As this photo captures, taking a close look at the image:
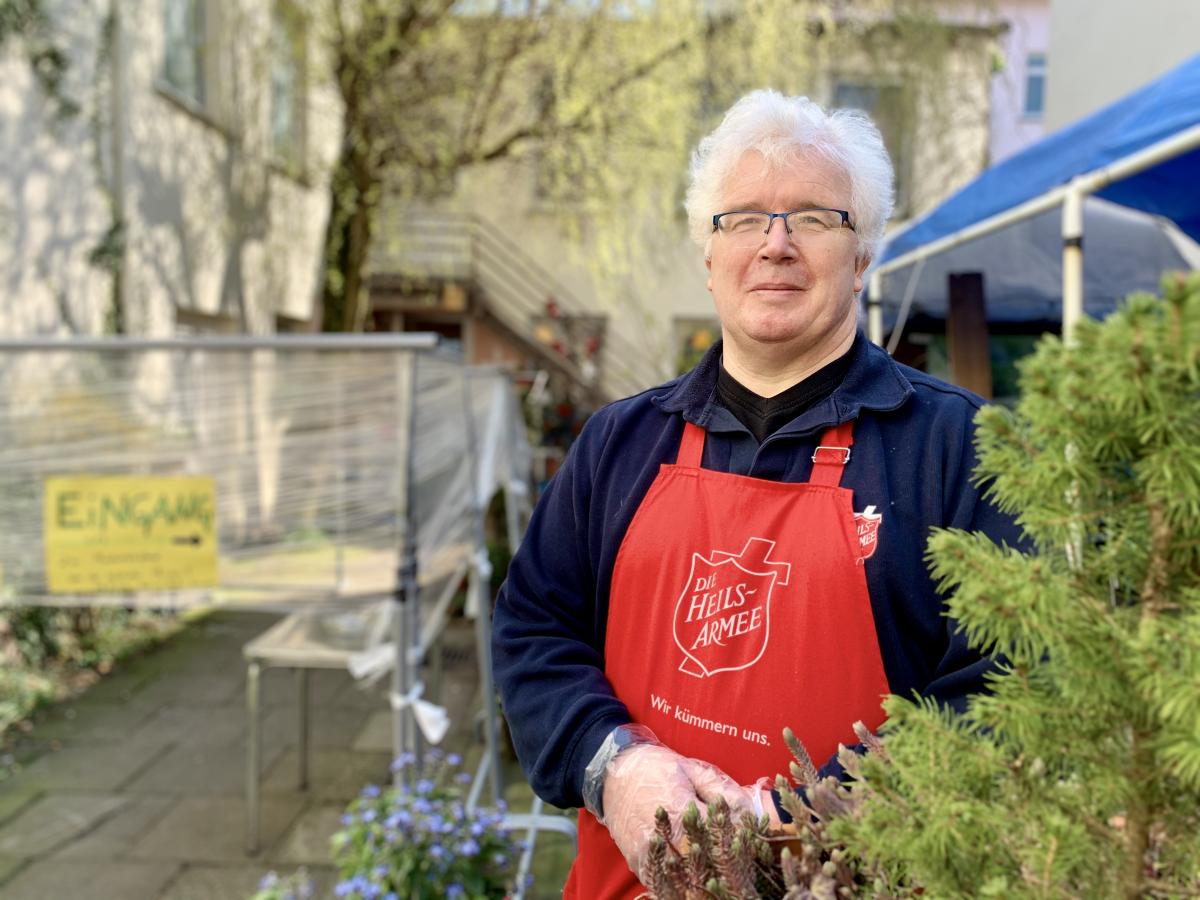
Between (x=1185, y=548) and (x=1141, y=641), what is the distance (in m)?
0.10

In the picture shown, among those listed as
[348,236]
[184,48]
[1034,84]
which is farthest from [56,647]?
[1034,84]

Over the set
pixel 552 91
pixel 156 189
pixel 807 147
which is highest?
pixel 552 91

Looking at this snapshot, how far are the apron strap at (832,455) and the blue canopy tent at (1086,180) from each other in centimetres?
132

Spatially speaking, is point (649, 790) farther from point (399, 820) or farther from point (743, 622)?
point (399, 820)

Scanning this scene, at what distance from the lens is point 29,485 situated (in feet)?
10.3

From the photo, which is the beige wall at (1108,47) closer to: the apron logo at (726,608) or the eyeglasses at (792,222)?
the eyeglasses at (792,222)

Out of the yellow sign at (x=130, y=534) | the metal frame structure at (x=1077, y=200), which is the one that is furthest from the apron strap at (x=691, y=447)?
the yellow sign at (x=130, y=534)

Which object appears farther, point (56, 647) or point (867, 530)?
point (56, 647)

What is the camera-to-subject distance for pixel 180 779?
4.34 m

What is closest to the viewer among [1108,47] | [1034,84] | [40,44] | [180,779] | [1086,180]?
[1086,180]

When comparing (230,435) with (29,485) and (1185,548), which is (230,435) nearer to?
(29,485)

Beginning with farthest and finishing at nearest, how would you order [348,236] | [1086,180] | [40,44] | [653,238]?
[653,238]
[348,236]
[40,44]
[1086,180]

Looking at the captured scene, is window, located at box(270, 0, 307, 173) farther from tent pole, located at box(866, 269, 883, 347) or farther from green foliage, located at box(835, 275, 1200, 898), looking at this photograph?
green foliage, located at box(835, 275, 1200, 898)

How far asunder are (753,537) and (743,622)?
126 mm
